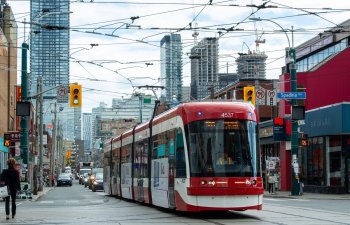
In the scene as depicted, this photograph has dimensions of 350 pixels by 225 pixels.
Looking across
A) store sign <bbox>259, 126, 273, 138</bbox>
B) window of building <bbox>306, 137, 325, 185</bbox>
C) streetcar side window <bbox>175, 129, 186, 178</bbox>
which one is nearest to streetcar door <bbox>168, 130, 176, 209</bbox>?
streetcar side window <bbox>175, 129, 186, 178</bbox>

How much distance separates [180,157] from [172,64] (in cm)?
2259

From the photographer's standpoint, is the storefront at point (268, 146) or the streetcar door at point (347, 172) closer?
the streetcar door at point (347, 172)

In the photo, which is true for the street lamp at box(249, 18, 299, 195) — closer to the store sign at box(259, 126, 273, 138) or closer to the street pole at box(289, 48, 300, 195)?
the street pole at box(289, 48, 300, 195)

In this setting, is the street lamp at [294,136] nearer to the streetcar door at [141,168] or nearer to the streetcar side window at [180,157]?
the streetcar door at [141,168]

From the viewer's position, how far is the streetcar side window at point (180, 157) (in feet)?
64.1

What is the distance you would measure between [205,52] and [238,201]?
2043 cm

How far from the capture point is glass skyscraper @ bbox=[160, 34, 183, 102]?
109 feet

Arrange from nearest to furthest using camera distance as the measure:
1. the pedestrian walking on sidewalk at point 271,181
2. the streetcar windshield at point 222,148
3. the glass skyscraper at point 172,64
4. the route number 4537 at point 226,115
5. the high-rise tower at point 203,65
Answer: the streetcar windshield at point 222,148
the route number 4537 at point 226,115
the glass skyscraper at point 172,64
the high-rise tower at point 203,65
the pedestrian walking on sidewalk at point 271,181

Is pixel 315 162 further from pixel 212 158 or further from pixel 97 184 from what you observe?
pixel 212 158

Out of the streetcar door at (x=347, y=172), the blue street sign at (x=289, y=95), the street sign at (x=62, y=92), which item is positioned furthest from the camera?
the streetcar door at (x=347, y=172)

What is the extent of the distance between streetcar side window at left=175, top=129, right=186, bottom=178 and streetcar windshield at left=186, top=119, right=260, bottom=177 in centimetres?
44

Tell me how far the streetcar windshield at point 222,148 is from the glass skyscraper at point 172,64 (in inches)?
474

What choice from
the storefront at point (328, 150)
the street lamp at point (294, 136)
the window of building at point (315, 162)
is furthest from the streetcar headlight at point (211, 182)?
the window of building at point (315, 162)

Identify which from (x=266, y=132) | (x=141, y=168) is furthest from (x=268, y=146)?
(x=141, y=168)
